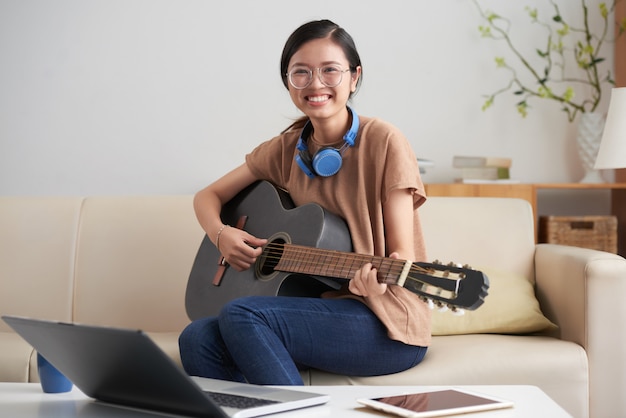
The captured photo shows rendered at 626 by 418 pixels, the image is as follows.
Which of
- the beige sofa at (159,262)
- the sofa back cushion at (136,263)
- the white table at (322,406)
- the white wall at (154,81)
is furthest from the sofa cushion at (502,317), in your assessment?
the white wall at (154,81)

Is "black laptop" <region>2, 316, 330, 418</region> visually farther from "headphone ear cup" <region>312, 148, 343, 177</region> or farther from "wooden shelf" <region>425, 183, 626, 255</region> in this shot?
"wooden shelf" <region>425, 183, 626, 255</region>

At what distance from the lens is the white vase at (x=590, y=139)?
134 inches

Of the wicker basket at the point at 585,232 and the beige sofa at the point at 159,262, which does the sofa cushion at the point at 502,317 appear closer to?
the beige sofa at the point at 159,262

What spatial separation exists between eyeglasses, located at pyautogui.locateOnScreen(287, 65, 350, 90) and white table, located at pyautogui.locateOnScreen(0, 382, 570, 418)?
36.2 inches

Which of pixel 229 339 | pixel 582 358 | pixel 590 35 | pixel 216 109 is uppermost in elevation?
pixel 590 35

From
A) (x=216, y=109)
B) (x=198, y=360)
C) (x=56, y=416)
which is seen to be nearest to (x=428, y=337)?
(x=198, y=360)

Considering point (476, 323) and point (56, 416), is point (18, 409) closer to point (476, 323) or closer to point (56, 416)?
point (56, 416)

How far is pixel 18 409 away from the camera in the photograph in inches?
48.6

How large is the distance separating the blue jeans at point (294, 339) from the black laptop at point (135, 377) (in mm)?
501

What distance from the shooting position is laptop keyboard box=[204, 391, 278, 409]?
1.12 meters

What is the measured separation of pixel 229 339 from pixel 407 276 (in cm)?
45

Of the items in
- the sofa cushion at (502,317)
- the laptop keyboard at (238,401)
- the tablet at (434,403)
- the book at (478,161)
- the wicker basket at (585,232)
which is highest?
the book at (478,161)

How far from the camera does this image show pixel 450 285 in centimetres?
150

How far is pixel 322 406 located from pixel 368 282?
0.55 meters
